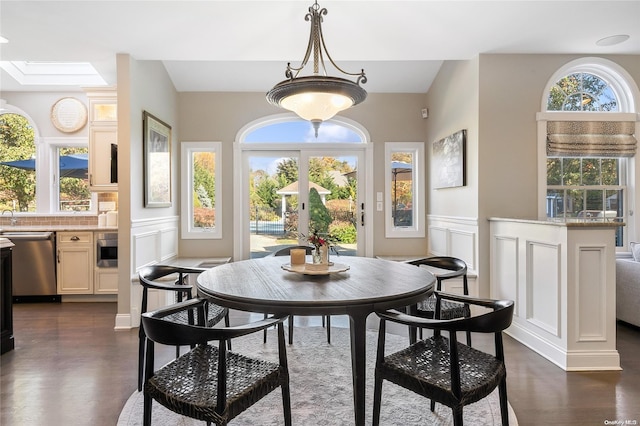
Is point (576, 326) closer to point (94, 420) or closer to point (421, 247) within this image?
point (421, 247)

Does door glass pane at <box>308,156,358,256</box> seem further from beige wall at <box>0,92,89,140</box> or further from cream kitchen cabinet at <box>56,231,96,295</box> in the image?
beige wall at <box>0,92,89,140</box>

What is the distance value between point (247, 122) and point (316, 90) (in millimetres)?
2977

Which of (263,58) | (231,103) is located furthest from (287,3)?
(231,103)

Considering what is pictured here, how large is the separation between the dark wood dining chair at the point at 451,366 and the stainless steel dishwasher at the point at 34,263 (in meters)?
4.30

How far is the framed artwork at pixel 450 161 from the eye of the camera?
12.3 ft

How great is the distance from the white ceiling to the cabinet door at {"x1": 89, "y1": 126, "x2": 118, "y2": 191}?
725 millimetres

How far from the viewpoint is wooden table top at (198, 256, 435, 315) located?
1609mm

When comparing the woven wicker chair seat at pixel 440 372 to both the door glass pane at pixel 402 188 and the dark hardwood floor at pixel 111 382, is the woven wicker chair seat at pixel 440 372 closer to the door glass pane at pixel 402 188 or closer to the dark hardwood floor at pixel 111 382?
the dark hardwood floor at pixel 111 382

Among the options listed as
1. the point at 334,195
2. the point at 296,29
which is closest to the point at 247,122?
the point at 334,195

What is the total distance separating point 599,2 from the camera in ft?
9.07

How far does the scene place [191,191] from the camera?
490 cm

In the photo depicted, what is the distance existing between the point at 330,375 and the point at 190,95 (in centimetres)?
404

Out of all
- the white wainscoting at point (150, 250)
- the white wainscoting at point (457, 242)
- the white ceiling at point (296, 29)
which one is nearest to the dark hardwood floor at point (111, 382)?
the white wainscoting at point (150, 250)

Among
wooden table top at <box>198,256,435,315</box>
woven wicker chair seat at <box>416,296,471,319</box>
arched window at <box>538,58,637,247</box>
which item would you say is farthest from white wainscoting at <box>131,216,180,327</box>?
arched window at <box>538,58,637,247</box>
